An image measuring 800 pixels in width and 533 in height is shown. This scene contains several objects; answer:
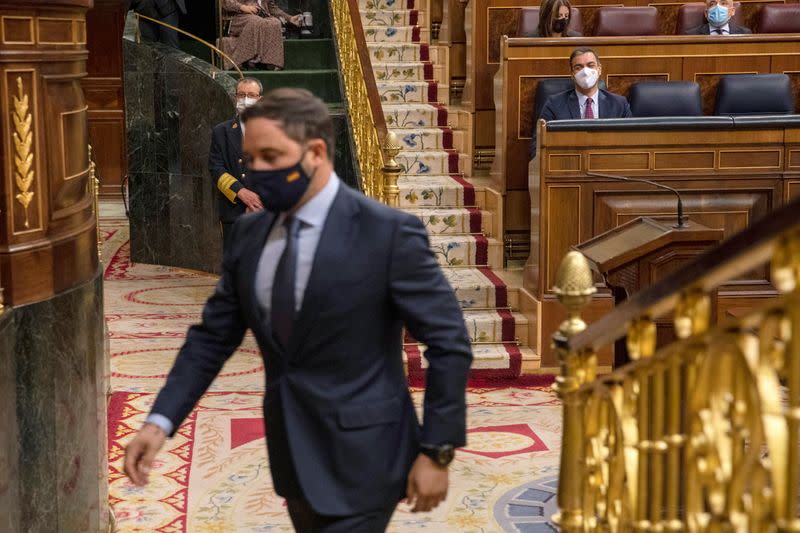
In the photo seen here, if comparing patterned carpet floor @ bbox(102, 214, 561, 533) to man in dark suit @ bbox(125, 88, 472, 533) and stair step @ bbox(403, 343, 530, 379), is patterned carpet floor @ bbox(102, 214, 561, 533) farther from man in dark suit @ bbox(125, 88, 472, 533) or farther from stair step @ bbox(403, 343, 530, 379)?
man in dark suit @ bbox(125, 88, 472, 533)

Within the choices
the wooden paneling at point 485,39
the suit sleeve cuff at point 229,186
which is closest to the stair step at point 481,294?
the suit sleeve cuff at point 229,186

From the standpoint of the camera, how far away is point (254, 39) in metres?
10.3

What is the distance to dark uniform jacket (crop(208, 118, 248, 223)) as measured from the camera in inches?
293

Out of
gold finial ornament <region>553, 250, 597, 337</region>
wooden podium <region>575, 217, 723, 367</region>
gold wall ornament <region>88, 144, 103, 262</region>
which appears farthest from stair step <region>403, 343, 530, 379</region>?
gold finial ornament <region>553, 250, 597, 337</region>

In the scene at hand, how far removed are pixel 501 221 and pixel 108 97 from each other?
8.21 metres

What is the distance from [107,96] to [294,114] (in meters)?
12.8

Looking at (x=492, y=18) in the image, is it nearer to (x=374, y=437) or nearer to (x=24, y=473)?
(x=24, y=473)

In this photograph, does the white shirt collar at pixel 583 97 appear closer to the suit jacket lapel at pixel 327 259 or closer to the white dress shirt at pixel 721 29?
the white dress shirt at pixel 721 29

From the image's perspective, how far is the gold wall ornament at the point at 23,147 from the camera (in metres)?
3.68

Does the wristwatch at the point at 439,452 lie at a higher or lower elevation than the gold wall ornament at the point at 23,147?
lower

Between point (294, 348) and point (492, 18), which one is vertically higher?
point (492, 18)

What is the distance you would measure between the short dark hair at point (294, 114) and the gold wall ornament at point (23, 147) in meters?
1.46

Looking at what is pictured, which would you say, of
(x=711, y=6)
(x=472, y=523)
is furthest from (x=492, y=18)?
(x=472, y=523)

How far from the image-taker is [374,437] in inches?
99.1
